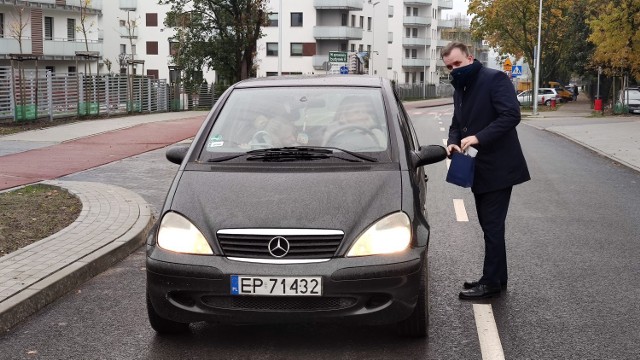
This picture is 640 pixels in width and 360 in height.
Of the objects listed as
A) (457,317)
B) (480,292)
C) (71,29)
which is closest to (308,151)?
(457,317)

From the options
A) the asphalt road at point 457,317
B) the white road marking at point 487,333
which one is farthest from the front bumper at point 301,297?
the white road marking at point 487,333

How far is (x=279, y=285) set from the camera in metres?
4.46

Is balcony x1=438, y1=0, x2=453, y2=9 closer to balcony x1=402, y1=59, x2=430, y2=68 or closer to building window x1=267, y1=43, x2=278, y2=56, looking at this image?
balcony x1=402, y1=59, x2=430, y2=68

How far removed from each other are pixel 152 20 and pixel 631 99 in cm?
5153

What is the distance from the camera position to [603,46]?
36.9 m

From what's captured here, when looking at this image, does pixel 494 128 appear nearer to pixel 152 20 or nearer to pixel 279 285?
pixel 279 285

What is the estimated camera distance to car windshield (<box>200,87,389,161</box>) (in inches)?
213

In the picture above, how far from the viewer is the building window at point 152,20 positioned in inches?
3241

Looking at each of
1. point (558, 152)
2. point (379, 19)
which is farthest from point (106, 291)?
point (379, 19)

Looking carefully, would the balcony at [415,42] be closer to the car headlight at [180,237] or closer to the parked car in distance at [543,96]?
the parked car in distance at [543,96]

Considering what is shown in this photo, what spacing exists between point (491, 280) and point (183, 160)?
7.77ft

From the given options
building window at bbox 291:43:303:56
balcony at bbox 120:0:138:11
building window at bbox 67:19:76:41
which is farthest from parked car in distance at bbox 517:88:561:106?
balcony at bbox 120:0:138:11

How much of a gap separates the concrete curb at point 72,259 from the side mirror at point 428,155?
2.77m

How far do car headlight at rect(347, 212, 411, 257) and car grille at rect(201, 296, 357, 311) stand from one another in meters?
0.27
